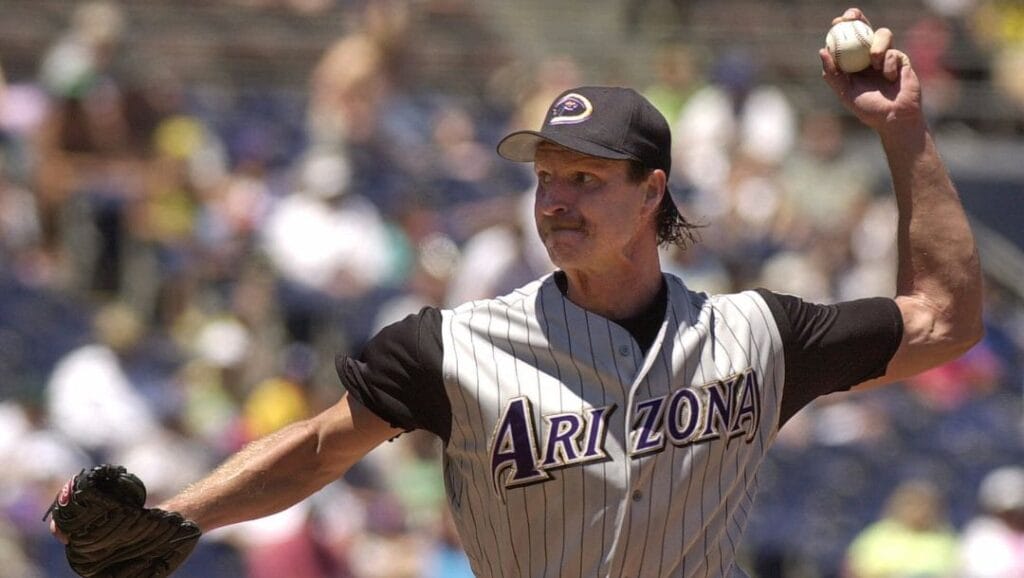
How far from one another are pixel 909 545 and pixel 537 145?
5925mm

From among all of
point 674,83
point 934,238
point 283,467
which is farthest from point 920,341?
point 674,83

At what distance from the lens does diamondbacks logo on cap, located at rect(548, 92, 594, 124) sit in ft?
10.8

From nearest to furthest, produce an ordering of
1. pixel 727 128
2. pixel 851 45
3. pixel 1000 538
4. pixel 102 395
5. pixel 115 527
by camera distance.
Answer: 1. pixel 115 527
2. pixel 851 45
3. pixel 102 395
4. pixel 1000 538
5. pixel 727 128

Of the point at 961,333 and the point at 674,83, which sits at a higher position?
the point at 674,83

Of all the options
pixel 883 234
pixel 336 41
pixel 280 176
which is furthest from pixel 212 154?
pixel 883 234

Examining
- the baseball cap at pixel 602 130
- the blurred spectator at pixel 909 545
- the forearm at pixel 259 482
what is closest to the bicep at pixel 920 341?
the baseball cap at pixel 602 130

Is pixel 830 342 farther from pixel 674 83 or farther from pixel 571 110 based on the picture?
pixel 674 83

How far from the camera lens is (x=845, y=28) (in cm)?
357

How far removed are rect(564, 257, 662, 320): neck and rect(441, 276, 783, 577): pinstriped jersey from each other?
36 mm

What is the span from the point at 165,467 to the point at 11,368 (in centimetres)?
111

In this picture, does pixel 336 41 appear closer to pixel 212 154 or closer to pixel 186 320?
pixel 212 154

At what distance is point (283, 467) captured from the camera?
131 inches

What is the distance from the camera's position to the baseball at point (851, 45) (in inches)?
140

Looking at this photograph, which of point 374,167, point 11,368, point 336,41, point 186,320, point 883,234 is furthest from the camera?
point 336,41
